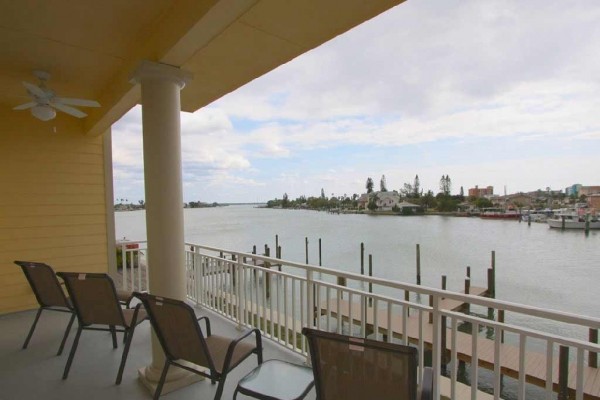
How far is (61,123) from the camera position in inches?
165

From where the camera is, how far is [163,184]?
217 cm

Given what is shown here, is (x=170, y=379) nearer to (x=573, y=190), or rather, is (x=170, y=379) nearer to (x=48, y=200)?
(x=48, y=200)

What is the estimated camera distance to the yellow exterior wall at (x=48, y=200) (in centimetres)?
385

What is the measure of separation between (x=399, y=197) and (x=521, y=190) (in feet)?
65.0

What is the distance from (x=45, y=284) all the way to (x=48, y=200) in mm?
1744

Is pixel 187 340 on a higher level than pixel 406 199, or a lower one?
higher

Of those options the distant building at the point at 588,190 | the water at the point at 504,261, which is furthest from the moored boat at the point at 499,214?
the water at the point at 504,261

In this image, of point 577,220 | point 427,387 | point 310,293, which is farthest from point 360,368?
point 577,220

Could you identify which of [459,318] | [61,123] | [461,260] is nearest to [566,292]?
[461,260]

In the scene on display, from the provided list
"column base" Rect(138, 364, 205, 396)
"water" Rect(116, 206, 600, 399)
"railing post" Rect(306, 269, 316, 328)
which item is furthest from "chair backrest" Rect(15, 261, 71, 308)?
"water" Rect(116, 206, 600, 399)

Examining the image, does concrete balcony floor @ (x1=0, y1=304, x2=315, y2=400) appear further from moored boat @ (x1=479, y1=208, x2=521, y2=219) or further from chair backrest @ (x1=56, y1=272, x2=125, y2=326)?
moored boat @ (x1=479, y1=208, x2=521, y2=219)

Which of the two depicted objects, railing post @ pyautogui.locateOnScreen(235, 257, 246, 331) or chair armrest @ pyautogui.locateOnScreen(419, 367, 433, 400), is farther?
railing post @ pyautogui.locateOnScreen(235, 257, 246, 331)

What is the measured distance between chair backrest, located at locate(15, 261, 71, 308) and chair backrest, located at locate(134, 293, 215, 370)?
60.0 inches

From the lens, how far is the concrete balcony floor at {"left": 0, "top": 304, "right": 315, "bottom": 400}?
86.9 inches
